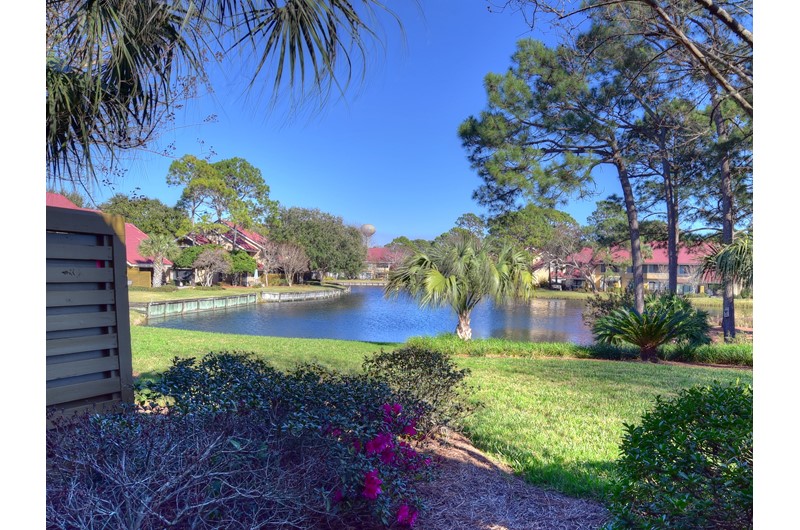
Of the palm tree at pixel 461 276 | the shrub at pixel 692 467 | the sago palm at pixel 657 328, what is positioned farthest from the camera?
the palm tree at pixel 461 276

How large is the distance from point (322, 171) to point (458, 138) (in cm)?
300

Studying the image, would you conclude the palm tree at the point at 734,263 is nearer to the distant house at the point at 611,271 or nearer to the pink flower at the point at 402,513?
the pink flower at the point at 402,513

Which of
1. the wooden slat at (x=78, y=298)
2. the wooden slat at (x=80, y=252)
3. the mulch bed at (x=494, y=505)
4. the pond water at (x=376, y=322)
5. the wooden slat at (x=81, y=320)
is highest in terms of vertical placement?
the wooden slat at (x=80, y=252)

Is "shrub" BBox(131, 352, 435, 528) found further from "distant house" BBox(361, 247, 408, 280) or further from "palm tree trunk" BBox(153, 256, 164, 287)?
"distant house" BBox(361, 247, 408, 280)

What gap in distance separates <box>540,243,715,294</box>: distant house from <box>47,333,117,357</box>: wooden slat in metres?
18.9

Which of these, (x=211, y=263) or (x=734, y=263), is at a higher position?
(x=211, y=263)

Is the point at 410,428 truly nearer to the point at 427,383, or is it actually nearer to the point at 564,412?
the point at 427,383

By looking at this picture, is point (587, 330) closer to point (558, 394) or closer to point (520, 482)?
point (558, 394)

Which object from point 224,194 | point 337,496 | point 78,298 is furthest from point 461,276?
point 224,194

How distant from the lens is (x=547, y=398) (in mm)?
3250

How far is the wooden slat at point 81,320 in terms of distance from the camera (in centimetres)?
152

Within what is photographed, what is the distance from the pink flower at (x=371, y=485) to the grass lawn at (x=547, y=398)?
638 millimetres

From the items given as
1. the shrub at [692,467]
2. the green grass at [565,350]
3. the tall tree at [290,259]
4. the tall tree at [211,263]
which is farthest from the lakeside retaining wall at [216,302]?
the shrub at [692,467]

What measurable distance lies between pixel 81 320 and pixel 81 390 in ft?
0.80
